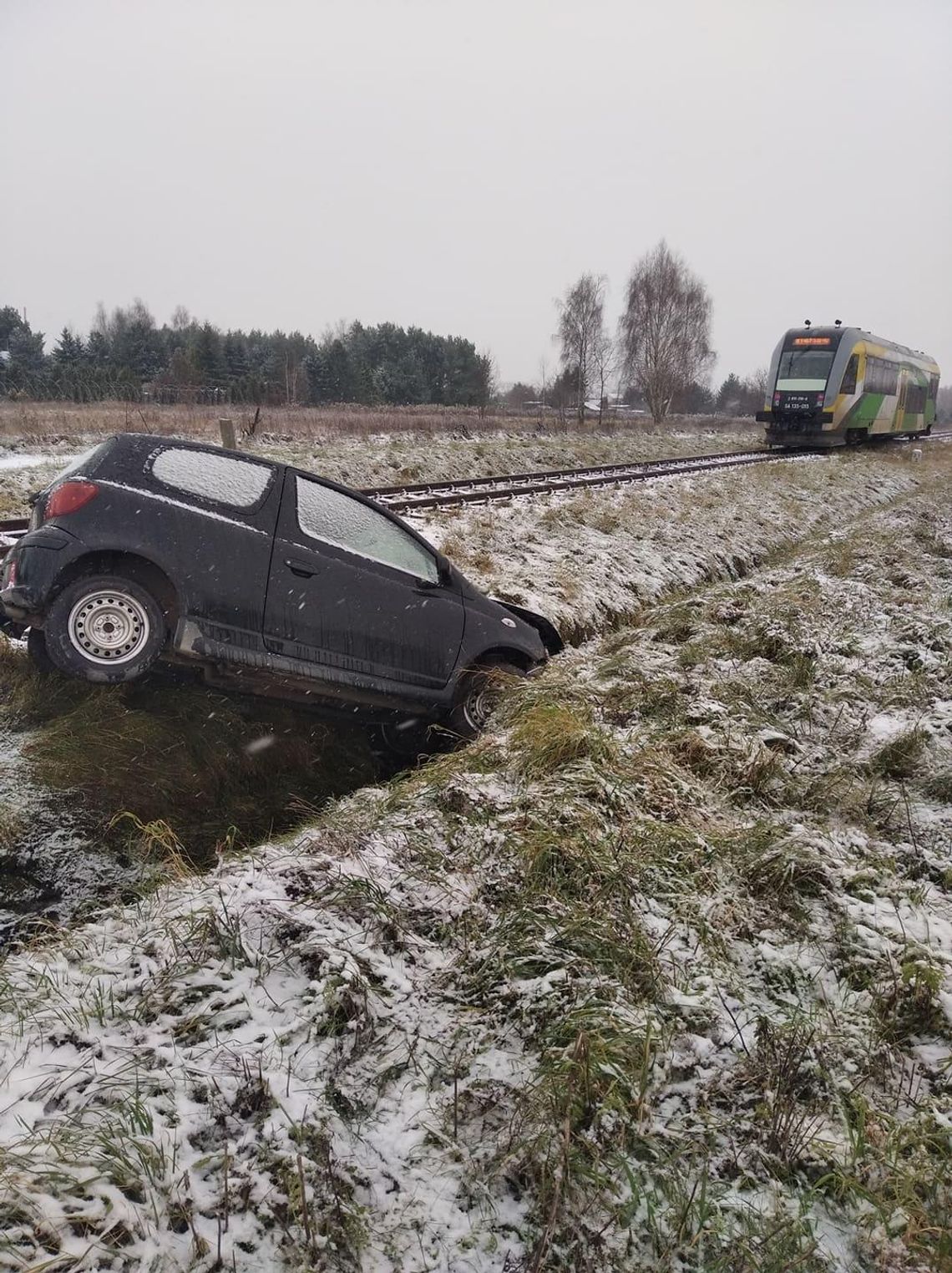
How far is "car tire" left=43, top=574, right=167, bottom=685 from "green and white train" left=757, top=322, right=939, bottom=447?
2291cm

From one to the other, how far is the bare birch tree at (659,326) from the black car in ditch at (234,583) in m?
45.7

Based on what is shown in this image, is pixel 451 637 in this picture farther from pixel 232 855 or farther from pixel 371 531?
pixel 232 855

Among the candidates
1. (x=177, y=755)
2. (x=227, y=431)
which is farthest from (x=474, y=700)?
(x=227, y=431)

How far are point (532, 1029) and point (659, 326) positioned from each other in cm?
4938

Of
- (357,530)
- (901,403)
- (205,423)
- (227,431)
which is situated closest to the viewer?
(357,530)

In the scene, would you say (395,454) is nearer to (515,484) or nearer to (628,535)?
(515,484)

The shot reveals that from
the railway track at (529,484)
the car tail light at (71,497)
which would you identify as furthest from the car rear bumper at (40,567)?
the railway track at (529,484)

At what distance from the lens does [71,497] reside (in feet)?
13.2

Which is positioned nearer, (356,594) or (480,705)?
(356,594)

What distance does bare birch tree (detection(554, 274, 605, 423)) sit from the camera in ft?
146

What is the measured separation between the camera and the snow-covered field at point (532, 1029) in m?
1.74

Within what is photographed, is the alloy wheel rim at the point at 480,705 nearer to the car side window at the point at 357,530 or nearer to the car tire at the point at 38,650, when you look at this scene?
the car side window at the point at 357,530

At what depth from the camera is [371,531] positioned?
15.5ft

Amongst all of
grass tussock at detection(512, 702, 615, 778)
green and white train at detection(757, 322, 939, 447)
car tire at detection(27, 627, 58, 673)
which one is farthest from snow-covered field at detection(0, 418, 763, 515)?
grass tussock at detection(512, 702, 615, 778)
